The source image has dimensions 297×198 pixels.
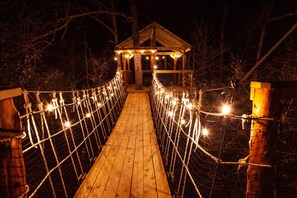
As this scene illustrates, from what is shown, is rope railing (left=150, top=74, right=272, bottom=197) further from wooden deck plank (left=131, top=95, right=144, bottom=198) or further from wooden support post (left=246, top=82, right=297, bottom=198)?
wooden deck plank (left=131, top=95, right=144, bottom=198)

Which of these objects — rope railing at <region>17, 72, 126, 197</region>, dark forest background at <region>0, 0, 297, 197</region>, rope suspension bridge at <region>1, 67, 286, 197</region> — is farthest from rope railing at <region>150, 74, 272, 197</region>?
dark forest background at <region>0, 0, 297, 197</region>

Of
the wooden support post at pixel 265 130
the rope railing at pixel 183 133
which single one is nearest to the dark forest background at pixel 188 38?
the rope railing at pixel 183 133

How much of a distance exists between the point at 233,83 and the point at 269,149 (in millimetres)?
487

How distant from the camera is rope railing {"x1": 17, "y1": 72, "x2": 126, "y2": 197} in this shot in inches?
90.0

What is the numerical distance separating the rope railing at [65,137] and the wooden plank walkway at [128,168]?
21 cm

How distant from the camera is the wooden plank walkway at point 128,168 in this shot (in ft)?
9.17

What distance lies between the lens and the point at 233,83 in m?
1.56

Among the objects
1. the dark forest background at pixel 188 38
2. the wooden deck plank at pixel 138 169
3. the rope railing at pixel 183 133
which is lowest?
the wooden deck plank at pixel 138 169

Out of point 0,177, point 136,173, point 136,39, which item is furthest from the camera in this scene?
point 136,39

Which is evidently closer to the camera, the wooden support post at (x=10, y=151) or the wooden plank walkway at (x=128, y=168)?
the wooden support post at (x=10, y=151)

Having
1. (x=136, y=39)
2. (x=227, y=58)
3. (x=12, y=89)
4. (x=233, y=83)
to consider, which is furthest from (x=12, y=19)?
(x=227, y=58)

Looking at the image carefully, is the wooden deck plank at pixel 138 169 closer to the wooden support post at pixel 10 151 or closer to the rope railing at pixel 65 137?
the rope railing at pixel 65 137

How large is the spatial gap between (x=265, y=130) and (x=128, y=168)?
92.0 inches

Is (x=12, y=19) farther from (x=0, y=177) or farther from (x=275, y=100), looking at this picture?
(x=275, y=100)
